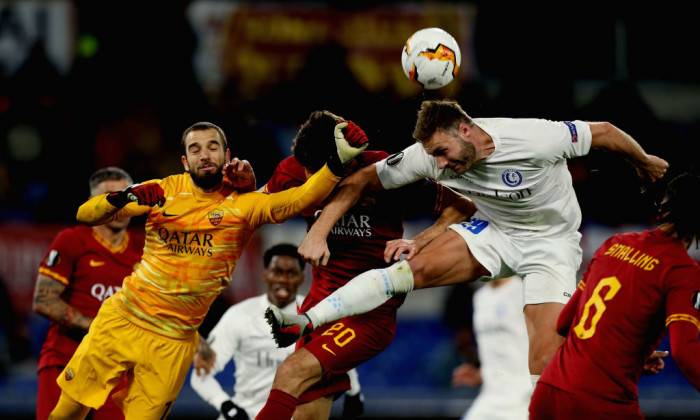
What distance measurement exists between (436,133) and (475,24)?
741 centimetres

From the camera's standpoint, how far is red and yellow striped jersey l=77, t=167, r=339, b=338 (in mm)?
5164

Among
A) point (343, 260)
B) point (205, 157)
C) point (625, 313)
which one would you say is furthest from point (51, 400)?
point (625, 313)

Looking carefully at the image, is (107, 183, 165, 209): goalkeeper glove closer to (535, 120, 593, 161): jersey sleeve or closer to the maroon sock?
the maroon sock

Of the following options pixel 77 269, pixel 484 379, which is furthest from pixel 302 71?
pixel 77 269

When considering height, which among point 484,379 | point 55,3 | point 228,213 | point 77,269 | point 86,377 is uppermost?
point 55,3

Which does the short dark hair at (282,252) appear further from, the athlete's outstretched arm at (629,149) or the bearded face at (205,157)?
the athlete's outstretched arm at (629,149)

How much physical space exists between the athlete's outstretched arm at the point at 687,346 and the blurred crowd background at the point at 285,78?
20.2 feet

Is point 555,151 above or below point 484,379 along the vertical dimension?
above

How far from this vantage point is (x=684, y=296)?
3855 mm

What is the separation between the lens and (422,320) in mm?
9711

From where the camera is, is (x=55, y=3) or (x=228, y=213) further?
(x=55, y=3)

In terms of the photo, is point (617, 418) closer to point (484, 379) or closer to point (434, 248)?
point (434, 248)

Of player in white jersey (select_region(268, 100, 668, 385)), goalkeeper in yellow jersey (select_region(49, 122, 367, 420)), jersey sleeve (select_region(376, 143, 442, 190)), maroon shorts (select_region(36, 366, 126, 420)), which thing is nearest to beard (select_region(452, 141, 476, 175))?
player in white jersey (select_region(268, 100, 668, 385))

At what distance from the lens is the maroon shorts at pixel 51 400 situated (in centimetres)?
595
